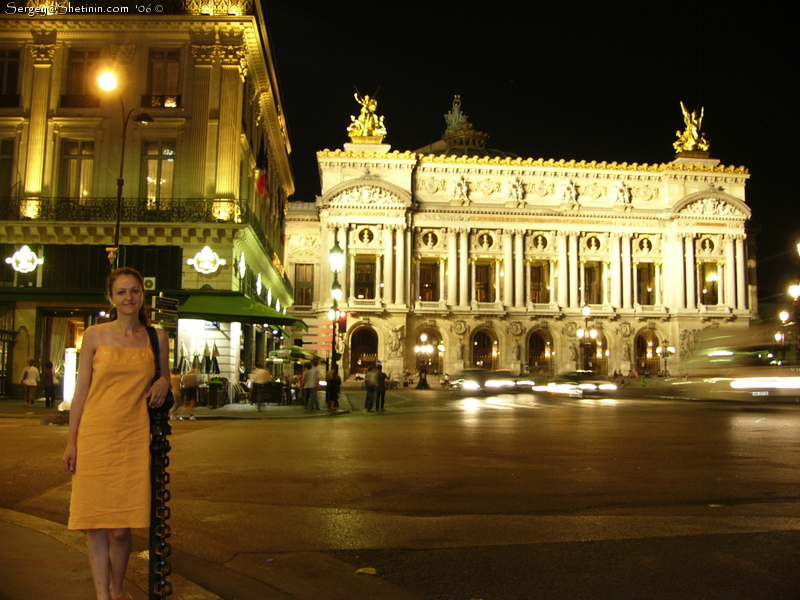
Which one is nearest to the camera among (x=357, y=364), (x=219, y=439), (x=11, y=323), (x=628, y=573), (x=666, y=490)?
(x=628, y=573)

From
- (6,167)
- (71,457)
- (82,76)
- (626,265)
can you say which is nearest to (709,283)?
(626,265)

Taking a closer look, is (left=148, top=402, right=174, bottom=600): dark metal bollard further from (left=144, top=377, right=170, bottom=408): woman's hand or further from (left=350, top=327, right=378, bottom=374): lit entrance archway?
(left=350, top=327, right=378, bottom=374): lit entrance archway

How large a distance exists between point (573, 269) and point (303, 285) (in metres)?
26.5

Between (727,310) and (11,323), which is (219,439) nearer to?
(11,323)

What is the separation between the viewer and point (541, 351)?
78.6 meters

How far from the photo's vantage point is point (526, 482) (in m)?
10.8

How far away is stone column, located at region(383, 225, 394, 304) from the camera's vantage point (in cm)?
7428

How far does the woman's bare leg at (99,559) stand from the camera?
4.47m

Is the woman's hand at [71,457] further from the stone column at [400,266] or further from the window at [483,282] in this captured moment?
the window at [483,282]

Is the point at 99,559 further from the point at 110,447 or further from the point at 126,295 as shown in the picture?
the point at 126,295

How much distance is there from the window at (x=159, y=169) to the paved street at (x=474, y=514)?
1817 centimetres

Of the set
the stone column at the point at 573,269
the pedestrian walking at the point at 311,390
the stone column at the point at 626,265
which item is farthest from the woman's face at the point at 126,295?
the stone column at the point at 626,265

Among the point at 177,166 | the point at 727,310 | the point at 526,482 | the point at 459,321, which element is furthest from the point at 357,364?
the point at 526,482

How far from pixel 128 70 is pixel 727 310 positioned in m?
63.1
